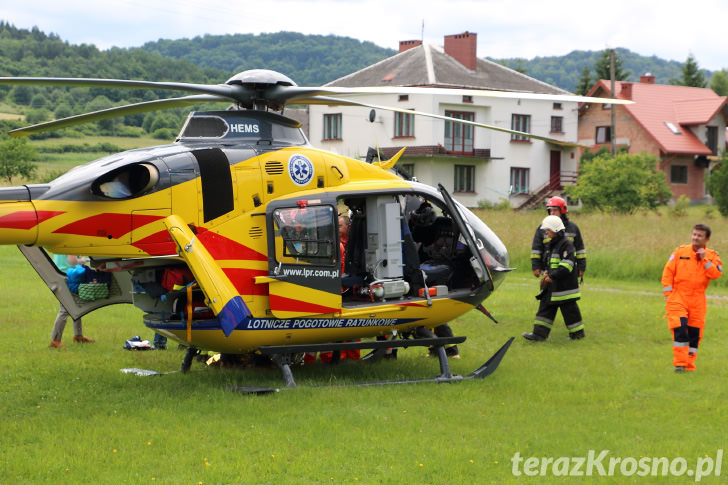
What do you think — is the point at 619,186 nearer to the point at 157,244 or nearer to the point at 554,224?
the point at 554,224

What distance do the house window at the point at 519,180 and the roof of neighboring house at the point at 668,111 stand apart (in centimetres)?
1093

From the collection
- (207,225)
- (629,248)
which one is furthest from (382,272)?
(629,248)

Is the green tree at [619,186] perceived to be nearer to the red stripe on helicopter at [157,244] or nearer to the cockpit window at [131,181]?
the red stripe on helicopter at [157,244]

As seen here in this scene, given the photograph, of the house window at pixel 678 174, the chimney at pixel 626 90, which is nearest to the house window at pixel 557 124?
the chimney at pixel 626 90

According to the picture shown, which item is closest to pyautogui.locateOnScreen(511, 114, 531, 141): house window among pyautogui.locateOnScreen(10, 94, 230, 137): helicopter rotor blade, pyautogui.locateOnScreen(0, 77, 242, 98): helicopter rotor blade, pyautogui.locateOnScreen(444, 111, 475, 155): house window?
pyautogui.locateOnScreen(444, 111, 475, 155): house window

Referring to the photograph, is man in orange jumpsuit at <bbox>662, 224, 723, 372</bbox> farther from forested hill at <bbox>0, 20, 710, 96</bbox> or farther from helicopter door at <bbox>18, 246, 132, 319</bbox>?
forested hill at <bbox>0, 20, 710, 96</bbox>

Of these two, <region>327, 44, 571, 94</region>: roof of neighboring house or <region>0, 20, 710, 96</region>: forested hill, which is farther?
<region>0, 20, 710, 96</region>: forested hill

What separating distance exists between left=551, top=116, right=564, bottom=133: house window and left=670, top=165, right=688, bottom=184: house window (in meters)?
11.7

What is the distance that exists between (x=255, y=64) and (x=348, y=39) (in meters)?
33.5

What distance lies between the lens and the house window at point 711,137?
60375mm

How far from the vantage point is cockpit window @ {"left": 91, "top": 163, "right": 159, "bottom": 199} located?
836 centimetres

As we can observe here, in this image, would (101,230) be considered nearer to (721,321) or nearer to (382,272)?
(382,272)

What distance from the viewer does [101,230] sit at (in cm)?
830

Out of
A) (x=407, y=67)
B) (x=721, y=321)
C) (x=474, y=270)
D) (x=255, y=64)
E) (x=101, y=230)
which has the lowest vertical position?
(x=721, y=321)
